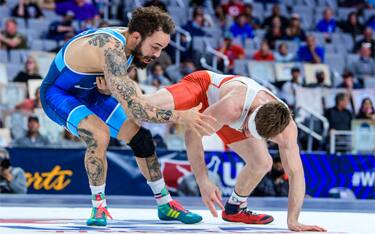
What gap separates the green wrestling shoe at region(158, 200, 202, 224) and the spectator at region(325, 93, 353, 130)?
4.97 metres

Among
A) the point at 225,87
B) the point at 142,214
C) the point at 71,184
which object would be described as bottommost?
the point at 71,184

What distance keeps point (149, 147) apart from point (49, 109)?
61 cm

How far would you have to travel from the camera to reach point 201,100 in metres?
5.25

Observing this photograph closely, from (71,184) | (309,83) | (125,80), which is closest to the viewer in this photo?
(125,80)

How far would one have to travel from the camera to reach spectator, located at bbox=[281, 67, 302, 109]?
10.5 m

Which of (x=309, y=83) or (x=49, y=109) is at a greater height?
(x=49, y=109)

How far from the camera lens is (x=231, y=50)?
1137 centimetres

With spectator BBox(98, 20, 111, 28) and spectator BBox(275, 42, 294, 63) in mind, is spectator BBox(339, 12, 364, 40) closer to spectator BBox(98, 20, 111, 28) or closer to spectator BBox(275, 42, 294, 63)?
spectator BBox(275, 42, 294, 63)

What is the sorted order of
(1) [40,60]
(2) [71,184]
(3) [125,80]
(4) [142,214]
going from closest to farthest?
(3) [125,80] → (4) [142,214] → (2) [71,184] → (1) [40,60]

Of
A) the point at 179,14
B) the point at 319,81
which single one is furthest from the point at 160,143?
the point at 179,14

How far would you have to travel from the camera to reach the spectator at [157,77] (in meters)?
10.1

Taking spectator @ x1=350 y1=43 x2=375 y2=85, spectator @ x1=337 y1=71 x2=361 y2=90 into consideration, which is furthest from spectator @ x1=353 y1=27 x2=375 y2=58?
spectator @ x1=337 y1=71 x2=361 y2=90

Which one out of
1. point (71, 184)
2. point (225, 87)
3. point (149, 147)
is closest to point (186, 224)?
point (149, 147)

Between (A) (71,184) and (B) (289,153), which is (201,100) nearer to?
(B) (289,153)
